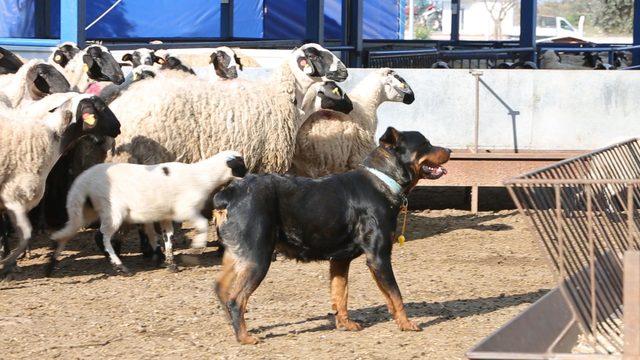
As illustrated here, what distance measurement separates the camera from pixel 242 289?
7344 mm

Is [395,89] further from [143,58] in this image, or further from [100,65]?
[100,65]

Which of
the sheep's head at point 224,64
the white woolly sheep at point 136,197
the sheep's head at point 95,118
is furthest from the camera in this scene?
the sheep's head at point 224,64

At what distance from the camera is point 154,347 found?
7.41 metres

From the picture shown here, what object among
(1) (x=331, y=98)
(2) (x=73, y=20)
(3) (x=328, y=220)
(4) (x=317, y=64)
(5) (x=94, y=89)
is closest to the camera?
(3) (x=328, y=220)

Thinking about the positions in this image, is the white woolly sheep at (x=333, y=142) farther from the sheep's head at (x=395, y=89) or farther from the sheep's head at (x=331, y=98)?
the sheep's head at (x=395, y=89)

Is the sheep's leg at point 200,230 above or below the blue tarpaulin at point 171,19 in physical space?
below

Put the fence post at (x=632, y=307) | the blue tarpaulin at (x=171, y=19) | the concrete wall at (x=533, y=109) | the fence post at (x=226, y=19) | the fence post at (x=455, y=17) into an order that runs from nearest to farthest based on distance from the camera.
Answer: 1. the fence post at (x=632, y=307)
2. the concrete wall at (x=533, y=109)
3. the blue tarpaulin at (x=171, y=19)
4. the fence post at (x=226, y=19)
5. the fence post at (x=455, y=17)

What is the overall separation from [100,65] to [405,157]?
531 centimetres

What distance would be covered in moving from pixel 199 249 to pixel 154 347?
402 centimetres

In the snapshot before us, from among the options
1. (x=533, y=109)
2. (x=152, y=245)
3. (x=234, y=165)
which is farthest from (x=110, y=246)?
(x=533, y=109)

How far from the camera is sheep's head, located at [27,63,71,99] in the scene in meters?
11.7

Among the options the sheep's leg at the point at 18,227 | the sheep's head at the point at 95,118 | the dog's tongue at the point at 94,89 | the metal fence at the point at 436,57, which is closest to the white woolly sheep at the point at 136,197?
the sheep's leg at the point at 18,227

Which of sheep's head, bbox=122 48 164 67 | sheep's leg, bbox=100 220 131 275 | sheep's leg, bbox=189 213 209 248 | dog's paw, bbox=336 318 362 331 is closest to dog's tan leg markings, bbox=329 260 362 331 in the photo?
dog's paw, bbox=336 318 362 331

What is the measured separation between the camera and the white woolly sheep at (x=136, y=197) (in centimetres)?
988
